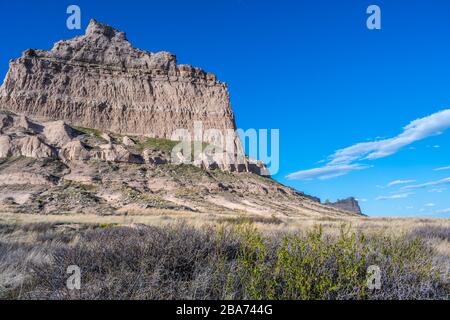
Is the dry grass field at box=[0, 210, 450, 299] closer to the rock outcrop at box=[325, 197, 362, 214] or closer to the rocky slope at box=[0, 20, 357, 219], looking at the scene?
the rocky slope at box=[0, 20, 357, 219]

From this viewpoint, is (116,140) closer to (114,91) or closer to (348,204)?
(114,91)

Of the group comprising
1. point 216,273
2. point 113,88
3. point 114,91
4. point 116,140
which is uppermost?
point 113,88

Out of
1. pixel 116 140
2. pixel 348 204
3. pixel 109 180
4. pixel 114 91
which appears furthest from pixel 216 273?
pixel 348 204

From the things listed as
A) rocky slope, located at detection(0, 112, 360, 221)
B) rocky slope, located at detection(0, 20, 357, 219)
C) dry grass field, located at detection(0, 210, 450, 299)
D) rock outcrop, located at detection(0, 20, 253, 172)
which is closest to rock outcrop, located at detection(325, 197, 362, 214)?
rocky slope, located at detection(0, 20, 357, 219)

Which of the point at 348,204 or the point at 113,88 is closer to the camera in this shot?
the point at 113,88

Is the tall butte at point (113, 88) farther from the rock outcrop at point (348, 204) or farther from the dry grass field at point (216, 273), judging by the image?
the dry grass field at point (216, 273)

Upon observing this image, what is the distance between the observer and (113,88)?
3255 inches

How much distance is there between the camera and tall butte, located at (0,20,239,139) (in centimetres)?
7400

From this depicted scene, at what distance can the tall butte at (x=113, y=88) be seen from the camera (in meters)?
74.0

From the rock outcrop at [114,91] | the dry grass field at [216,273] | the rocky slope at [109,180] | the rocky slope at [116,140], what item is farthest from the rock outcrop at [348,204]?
the dry grass field at [216,273]

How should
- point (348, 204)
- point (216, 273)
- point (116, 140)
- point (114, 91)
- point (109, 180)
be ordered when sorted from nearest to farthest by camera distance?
point (216, 273) < point (109, 180) < point (116, 140) < point (114, 91) < point (348, 204)
